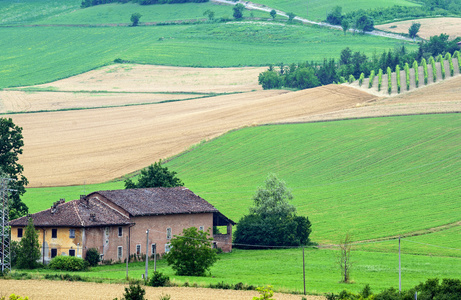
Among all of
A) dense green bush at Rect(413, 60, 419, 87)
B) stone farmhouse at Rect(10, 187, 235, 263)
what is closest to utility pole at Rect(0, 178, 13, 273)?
stone farmhouse at Rect(10, 187, 235, 263)

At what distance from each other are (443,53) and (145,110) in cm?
7363

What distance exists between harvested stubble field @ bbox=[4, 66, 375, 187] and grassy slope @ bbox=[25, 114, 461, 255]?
6.07m

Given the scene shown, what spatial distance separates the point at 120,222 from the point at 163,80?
118m

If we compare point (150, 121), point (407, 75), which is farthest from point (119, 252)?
point (407, 75)

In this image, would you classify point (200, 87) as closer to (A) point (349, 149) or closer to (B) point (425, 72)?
(B) point (425, 72)

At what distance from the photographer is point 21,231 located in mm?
71250

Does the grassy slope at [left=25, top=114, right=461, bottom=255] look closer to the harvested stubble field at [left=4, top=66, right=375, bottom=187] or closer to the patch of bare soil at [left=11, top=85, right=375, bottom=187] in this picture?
the harvested stubble field at [left=4, top=66, right=375, bottom=187]

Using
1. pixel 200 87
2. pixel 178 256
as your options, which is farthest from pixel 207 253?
pixel 200 87

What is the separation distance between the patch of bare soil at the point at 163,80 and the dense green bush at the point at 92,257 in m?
107

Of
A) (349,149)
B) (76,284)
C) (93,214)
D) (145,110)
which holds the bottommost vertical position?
(76,284)

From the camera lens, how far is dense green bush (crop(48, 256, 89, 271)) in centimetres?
6438

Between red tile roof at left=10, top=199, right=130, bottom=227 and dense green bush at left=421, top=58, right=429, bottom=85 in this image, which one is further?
dense green bush at left=421, top=58, right=429, bottom=85

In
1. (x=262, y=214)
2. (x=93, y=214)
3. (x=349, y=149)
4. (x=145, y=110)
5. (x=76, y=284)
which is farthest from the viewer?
(x=145, y=110)

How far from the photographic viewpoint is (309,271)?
209ft
